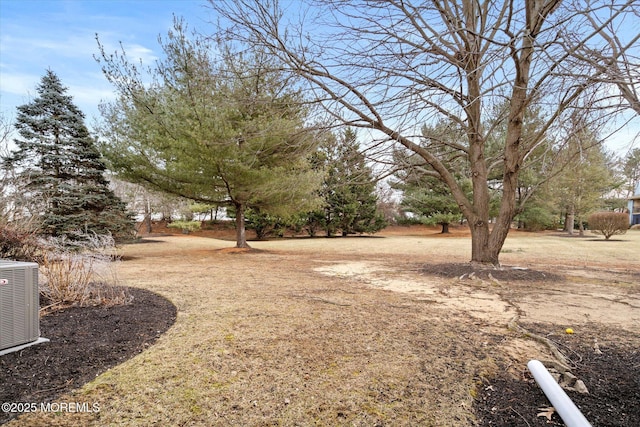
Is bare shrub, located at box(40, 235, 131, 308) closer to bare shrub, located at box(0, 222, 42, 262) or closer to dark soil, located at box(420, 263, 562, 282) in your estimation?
bare shrub, located at box(0, 222, 42, 262)

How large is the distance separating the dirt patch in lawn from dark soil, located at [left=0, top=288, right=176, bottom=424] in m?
0.13

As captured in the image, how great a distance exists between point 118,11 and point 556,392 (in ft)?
25.2

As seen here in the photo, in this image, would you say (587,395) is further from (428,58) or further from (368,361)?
(428,58)

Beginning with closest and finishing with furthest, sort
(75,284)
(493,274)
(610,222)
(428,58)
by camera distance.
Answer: (75,284) < (428,58) < (493,274) < (610,222)

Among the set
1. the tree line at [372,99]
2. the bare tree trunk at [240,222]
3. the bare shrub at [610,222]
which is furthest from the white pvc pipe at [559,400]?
the bare shrub at [610,222]

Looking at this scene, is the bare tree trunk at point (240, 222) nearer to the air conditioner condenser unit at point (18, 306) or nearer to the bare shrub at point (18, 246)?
the bare shrub at point (18, 246)

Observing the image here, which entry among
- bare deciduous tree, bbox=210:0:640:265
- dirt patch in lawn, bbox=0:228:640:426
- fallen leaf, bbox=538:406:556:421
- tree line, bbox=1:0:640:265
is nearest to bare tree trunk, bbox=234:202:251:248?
tree line, bbox=1:0:640:265

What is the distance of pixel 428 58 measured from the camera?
4500 millimetres

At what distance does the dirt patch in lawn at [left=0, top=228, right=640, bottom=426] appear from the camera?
5.98 ft

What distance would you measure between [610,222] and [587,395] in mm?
20938

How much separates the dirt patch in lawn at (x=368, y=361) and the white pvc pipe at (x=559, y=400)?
0.09 m

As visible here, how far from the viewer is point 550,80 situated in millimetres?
2709

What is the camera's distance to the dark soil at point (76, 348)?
6.55 feet

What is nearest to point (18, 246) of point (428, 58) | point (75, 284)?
point (75, 284)
